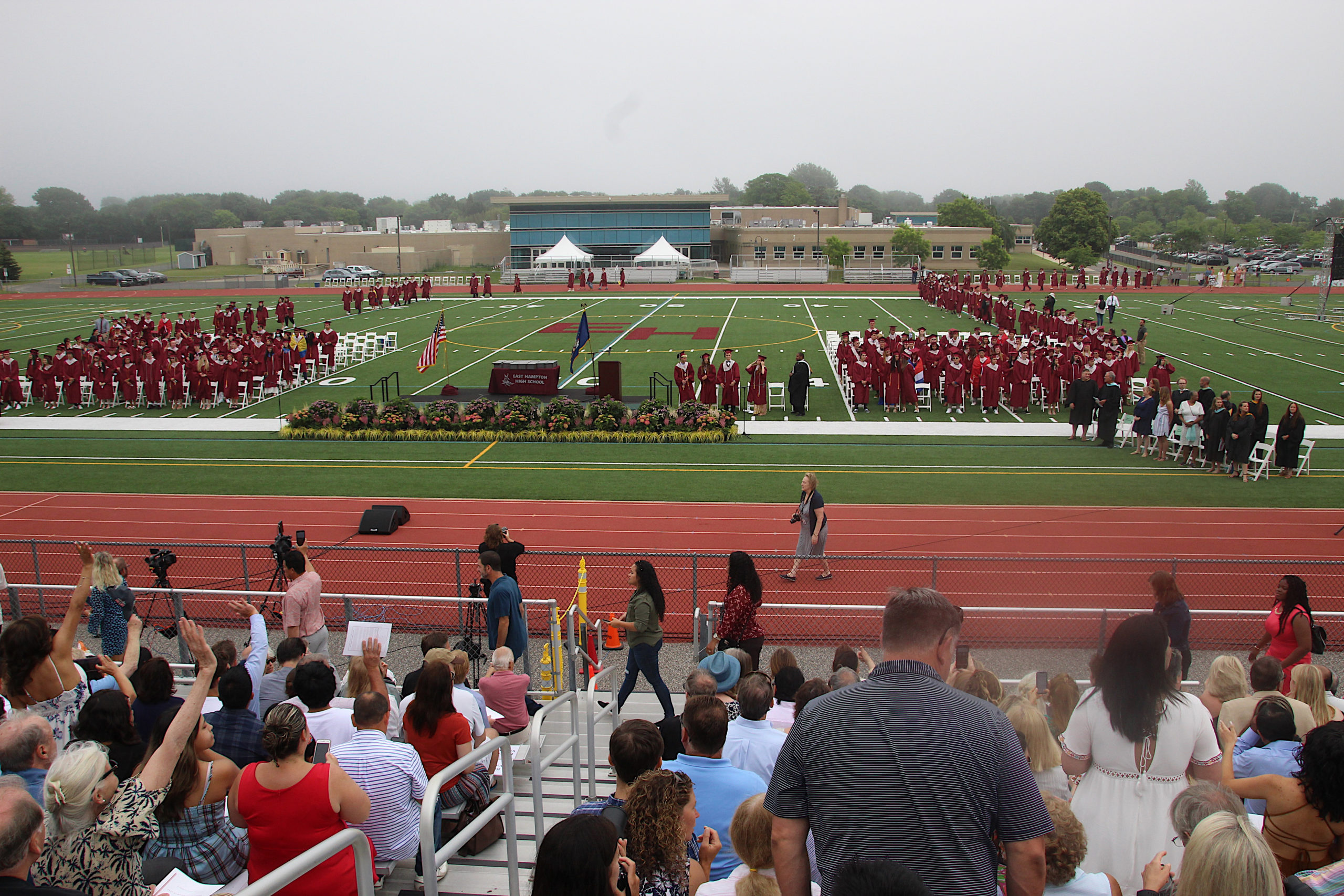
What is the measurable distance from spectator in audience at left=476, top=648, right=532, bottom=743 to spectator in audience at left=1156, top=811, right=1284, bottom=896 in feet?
16.6

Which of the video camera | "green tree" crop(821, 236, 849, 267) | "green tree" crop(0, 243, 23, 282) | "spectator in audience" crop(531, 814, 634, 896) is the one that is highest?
"green tree" crop(821, 236, 849, 267)

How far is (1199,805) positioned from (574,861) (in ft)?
8.03

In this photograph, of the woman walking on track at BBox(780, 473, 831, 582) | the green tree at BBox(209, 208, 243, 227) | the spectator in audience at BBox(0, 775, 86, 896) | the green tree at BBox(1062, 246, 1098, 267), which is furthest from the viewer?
the green tree at BBox(209, 208, 243, 227)

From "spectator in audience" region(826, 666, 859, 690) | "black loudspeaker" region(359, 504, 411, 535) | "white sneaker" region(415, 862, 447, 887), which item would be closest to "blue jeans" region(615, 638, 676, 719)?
"spectator in audience" region(826, 666, 859, 690)

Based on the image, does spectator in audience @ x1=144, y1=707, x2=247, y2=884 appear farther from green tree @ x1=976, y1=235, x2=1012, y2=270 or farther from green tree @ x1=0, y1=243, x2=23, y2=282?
green tree @ x1=0, y1=243, x2=23, y2=282

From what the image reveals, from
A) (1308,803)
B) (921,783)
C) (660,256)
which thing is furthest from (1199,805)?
(660,256)

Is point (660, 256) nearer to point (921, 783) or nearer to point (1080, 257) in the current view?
point (1080, 257)

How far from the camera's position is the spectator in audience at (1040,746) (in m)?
4.87

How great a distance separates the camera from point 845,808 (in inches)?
118

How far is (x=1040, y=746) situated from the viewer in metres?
4.89

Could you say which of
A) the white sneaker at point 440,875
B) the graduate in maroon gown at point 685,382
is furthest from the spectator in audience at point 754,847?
the graduate in maroon gown at point 685,382

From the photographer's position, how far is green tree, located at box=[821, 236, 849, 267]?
3558 inches

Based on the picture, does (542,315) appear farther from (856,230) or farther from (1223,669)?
(856,230)

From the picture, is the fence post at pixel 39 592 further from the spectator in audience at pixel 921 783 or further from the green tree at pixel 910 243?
the green tree at pixel 910 243
